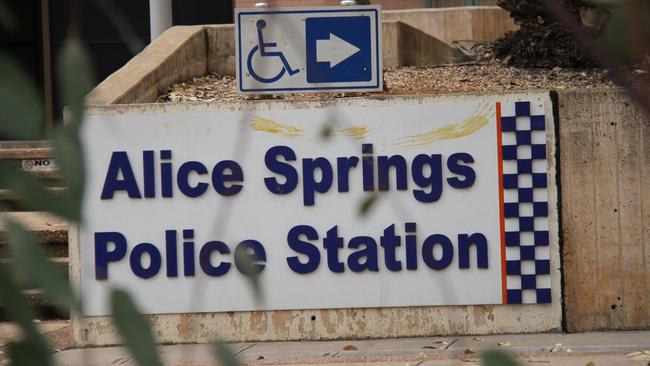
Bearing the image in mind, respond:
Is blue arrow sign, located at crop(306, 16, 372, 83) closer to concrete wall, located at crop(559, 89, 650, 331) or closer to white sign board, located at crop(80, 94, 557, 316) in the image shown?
white sign board, located at crop(80, 94, 557, 316)

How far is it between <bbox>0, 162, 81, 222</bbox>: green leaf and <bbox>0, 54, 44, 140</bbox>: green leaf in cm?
8

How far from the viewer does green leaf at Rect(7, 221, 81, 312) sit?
4.56ft

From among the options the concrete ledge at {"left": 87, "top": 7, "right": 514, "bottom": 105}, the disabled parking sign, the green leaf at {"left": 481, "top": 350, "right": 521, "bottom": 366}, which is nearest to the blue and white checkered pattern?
the disabled parking sign

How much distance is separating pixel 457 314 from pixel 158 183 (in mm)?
2228

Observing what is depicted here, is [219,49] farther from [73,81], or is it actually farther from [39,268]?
[39,268]

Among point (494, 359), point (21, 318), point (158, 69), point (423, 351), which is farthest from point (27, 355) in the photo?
point (158, 69)

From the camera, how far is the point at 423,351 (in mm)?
7195

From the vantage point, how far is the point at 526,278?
7707 mm

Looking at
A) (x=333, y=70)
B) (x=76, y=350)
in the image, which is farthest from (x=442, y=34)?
(x=76, y=350)

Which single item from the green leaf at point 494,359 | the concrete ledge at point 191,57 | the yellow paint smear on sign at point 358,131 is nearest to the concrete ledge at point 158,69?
the concrete ledge at point 191,57

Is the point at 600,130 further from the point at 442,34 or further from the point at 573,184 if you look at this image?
the point at 442,34

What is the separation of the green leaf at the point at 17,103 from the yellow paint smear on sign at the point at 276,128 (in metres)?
6.27

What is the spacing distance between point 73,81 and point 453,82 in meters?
8.72

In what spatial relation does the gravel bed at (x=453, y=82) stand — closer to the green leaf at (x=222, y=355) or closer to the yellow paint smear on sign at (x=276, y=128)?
the yellow paint smear on sign at (x=276, y=128)
